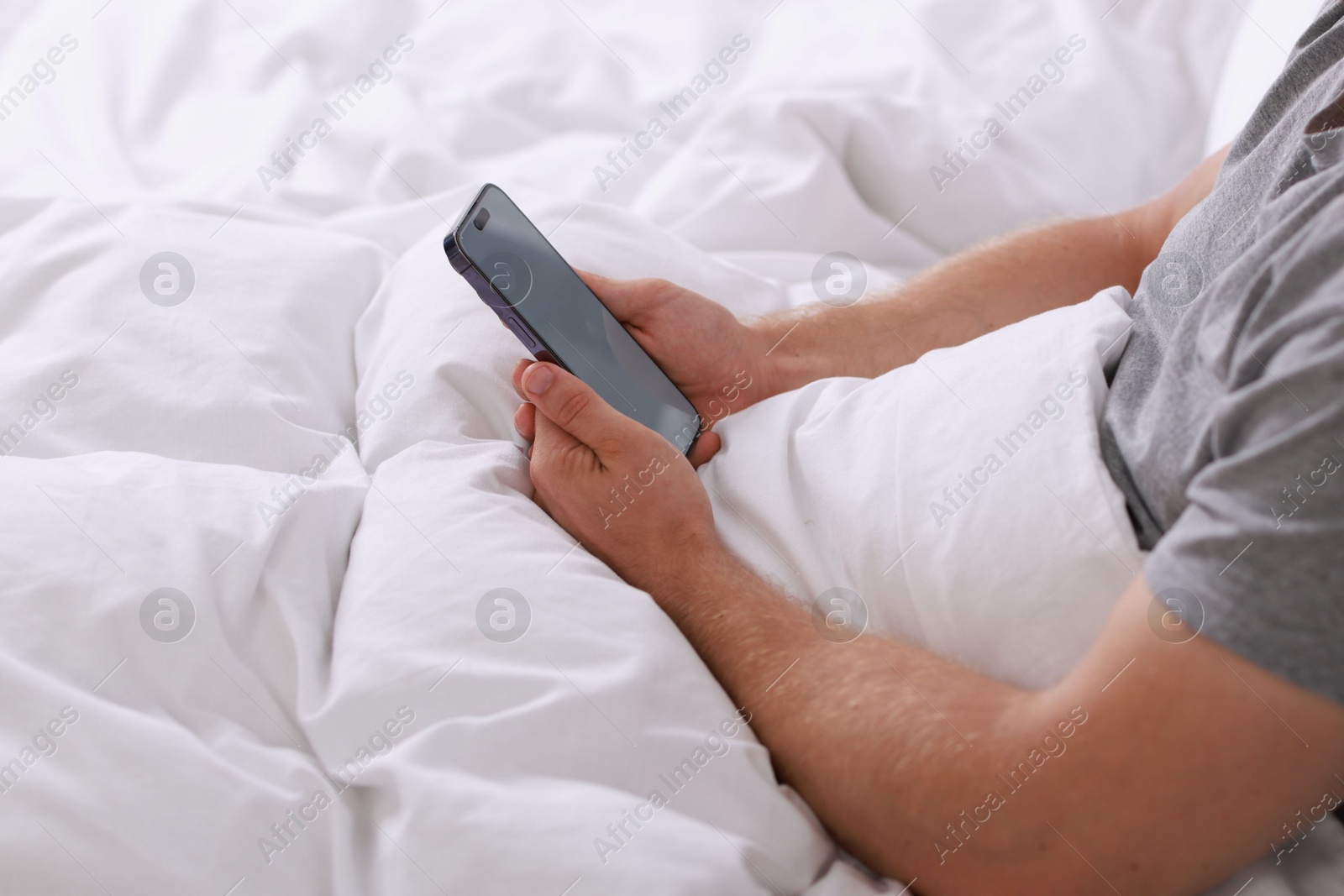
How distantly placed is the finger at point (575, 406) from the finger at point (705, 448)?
11cm

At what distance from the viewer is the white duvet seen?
0.55 meters

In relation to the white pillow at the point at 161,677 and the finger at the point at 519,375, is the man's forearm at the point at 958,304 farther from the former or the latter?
the white pillow at the point at 161,677

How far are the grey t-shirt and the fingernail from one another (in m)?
0.41

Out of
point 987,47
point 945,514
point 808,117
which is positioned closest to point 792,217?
point 808,117

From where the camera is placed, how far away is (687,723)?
24.5 inches

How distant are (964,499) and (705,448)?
0.27m

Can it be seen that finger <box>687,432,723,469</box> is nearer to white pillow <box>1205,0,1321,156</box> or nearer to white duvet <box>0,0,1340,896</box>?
white duvet <box>0,0,1340,896</box>

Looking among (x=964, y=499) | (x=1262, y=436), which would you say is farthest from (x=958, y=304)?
(x=1262, y=436)

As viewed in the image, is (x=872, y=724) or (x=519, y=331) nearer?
(x=872, y=724)

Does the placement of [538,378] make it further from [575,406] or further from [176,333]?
[176,333]

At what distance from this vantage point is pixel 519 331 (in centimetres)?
77

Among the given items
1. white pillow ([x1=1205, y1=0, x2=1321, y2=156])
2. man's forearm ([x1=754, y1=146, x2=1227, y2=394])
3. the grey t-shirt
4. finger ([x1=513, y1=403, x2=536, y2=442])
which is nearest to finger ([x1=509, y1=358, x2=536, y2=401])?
finger ([x1=513, y1=403, x2=536, y2=442])

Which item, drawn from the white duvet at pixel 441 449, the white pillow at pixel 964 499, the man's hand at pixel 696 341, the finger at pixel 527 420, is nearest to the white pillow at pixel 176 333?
the white duvet at pixel 441 449

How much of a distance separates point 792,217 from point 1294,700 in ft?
2.53
